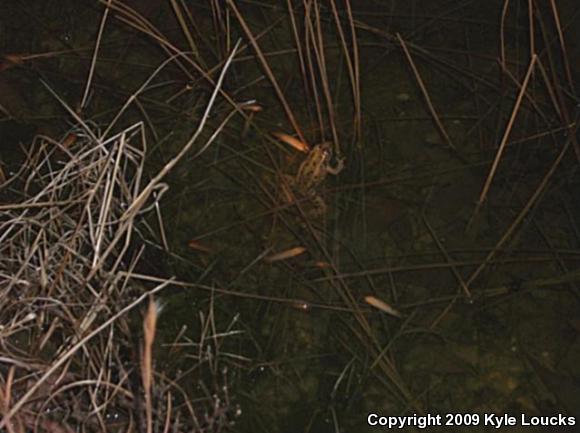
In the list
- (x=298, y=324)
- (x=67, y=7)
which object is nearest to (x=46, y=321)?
(x=298, y=324)

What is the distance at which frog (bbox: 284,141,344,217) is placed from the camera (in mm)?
1795

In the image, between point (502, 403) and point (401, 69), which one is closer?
point (502, 403)

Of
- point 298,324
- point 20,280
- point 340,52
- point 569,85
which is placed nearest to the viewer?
point 20,280

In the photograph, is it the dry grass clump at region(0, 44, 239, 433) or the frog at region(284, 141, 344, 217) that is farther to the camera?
the frog at region(284, 141, 344, 217)

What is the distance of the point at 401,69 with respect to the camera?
1953mm

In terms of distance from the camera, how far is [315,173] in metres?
1.82

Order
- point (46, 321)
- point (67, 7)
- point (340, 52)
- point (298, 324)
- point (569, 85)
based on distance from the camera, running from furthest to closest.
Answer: point (67, 7) < point (340, 52) < point (569, 85) < point (298, 324) < point (46, 321)

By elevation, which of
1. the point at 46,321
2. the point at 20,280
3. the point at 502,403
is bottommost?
the point at 502,403

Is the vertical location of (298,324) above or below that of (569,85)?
below

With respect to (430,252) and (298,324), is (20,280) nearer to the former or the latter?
(298,324)

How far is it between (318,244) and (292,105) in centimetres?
35

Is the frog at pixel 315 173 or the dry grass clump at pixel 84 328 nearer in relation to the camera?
the dry grass clump at pixel 84 328

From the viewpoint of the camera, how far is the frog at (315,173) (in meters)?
1.79

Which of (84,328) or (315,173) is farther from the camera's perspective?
(315,173)
